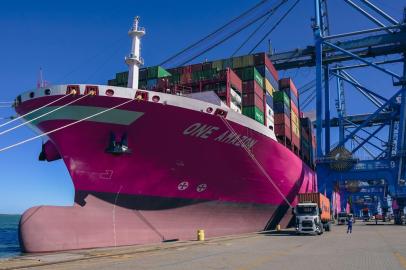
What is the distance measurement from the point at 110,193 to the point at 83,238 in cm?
262

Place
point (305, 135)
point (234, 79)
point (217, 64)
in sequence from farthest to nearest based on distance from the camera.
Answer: point (305, 135) < point (217, 64) < point (234, 79)

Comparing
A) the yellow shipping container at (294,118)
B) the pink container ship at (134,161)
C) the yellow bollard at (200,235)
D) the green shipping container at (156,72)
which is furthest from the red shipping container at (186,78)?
the yellow shipping container at (294,118)

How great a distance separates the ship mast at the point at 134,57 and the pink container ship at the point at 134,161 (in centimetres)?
6

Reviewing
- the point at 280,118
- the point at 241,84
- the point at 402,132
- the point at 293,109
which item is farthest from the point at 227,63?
the point at 402,132

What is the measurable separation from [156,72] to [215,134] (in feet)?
35.0

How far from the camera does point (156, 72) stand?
102ft

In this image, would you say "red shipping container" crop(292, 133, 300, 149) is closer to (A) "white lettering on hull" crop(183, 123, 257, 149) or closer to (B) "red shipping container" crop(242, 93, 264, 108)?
(B) "red shipping container" crop(242, 93, 264, 108)

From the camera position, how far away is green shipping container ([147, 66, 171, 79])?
101ft

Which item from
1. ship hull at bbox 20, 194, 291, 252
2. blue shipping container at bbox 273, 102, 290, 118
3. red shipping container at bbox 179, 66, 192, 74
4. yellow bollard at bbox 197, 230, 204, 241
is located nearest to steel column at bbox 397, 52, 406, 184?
blue shipping container at bbox 273, 102, 290, 118

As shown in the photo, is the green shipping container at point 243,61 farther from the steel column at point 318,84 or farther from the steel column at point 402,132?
the steel column at point 402,132

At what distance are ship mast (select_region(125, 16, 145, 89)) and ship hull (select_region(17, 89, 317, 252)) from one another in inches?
137

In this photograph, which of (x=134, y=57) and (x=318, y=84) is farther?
(x=318, y=84)

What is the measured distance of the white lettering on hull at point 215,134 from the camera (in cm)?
2169

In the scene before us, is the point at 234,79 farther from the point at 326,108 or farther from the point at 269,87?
the point at 326,108
